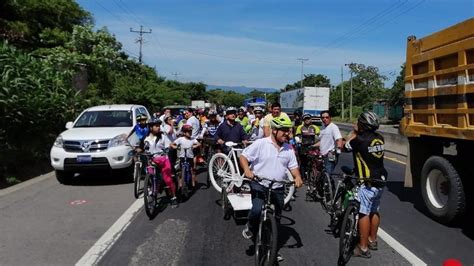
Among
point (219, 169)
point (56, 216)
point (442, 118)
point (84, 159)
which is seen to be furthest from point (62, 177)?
point (442, 118)

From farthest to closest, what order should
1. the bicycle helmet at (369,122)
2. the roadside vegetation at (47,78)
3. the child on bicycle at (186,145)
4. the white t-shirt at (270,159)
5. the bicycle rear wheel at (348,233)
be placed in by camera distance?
the roadside vegetation at (47,78) < the child on bicycle at (186,145) < the bicycle helmet at (369,122) < the bicycle rear wheel at (348,233) < the white t-shirt at (270,159)

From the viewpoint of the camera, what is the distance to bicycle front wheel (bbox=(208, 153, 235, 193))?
9.09 metres

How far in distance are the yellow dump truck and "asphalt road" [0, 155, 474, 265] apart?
19.2 inches

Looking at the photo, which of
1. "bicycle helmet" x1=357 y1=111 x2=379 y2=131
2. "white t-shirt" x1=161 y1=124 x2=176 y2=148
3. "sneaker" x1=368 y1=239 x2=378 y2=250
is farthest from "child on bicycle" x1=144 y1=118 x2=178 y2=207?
"bicycle helmet" x1=357 y1=111 x2=379 y2=131

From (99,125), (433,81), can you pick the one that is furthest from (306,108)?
(433,81)

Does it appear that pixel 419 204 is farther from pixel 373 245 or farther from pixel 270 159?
pixel 270 159

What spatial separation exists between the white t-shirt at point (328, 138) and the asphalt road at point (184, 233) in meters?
1.06

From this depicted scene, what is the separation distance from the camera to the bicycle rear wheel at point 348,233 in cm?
556

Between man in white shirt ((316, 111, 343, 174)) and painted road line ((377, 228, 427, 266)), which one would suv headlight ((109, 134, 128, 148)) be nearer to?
man in white shirt ((316, 111, 343, 174))

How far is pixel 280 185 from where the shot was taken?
5.55 meters

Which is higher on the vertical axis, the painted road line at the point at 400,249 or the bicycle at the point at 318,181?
the bicycle at the point at 318,181

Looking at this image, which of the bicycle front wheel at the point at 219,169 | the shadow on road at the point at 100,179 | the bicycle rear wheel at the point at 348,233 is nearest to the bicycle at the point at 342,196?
the bicycle rear wheel at the point at 348,233

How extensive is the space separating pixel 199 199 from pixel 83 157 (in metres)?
2.92

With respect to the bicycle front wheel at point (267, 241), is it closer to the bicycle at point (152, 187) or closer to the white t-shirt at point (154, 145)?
the bicycle at point (152, 187)
